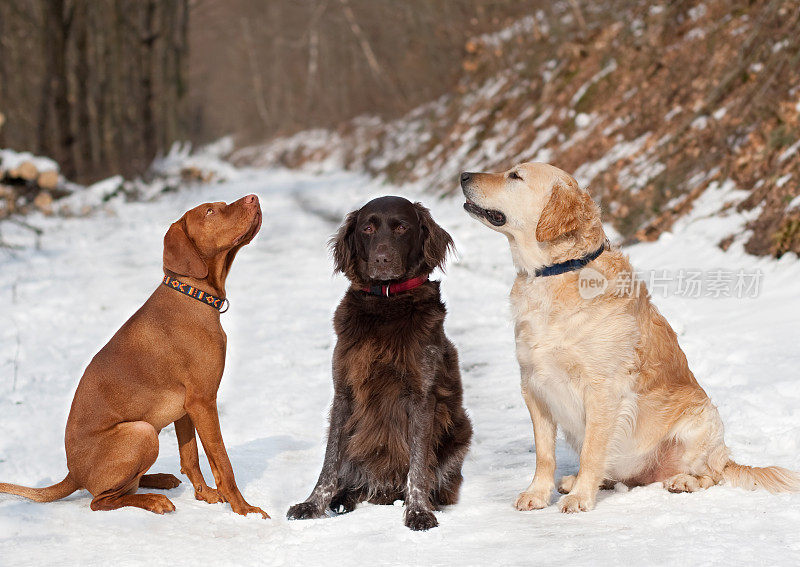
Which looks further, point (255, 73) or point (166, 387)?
point (255, 73)

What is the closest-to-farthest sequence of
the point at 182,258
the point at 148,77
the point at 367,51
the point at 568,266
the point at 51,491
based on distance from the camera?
the point at 51,491, the point at 182,258, the point at 568,266, the point at 148,77, the point at 367,51

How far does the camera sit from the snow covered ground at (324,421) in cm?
303

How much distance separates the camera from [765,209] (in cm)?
708

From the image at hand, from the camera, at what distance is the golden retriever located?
11.9ft

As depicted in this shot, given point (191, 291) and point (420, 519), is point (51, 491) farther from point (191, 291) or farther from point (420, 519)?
point (420, 519)

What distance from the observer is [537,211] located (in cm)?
393

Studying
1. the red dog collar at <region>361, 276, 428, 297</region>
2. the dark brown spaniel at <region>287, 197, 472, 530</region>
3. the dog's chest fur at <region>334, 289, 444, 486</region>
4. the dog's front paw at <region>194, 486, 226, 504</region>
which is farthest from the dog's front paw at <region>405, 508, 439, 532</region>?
the red dog collar at <region>361, 276, 428, 297</region>

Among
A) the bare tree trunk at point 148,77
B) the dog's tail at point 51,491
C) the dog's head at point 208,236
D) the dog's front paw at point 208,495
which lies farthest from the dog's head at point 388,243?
the bare tree trunk at point 148,77

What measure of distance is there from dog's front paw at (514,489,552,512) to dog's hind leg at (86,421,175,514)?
1.66 meters

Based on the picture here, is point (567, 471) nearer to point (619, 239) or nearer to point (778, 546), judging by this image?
point (778, 546)

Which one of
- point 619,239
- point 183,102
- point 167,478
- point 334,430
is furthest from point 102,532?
point 183,102

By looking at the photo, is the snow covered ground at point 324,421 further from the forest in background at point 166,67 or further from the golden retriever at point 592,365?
the forest in background at point 166,67

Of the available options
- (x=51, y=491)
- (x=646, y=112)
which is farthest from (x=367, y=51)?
(x=51, y=491)

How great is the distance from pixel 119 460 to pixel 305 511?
914 millimetres
